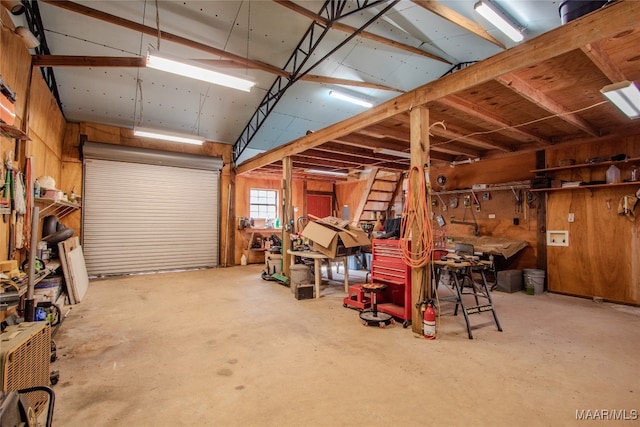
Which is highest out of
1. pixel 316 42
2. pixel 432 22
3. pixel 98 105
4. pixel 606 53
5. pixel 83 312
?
pixel 432 22

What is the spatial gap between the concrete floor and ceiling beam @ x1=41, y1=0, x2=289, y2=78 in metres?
3.75

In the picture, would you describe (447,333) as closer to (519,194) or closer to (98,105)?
(519,194)

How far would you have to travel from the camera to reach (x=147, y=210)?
718 cm

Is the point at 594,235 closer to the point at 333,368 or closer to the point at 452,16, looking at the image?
the point at 452,16

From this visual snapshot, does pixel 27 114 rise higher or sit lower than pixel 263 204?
higher

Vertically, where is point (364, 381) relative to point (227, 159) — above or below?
below

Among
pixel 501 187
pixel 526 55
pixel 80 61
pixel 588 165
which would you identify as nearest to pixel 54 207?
pixel 80 61

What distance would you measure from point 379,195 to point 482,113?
4.25m

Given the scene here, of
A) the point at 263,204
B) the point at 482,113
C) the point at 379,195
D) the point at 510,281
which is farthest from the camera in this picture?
the point at 263,204

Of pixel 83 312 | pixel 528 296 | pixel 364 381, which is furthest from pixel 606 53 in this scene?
pixel 83 312

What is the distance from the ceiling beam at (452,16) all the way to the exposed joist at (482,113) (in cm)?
163

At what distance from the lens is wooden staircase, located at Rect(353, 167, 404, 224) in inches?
298

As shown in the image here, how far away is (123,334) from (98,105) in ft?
17.4

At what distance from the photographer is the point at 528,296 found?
16.3 ft
